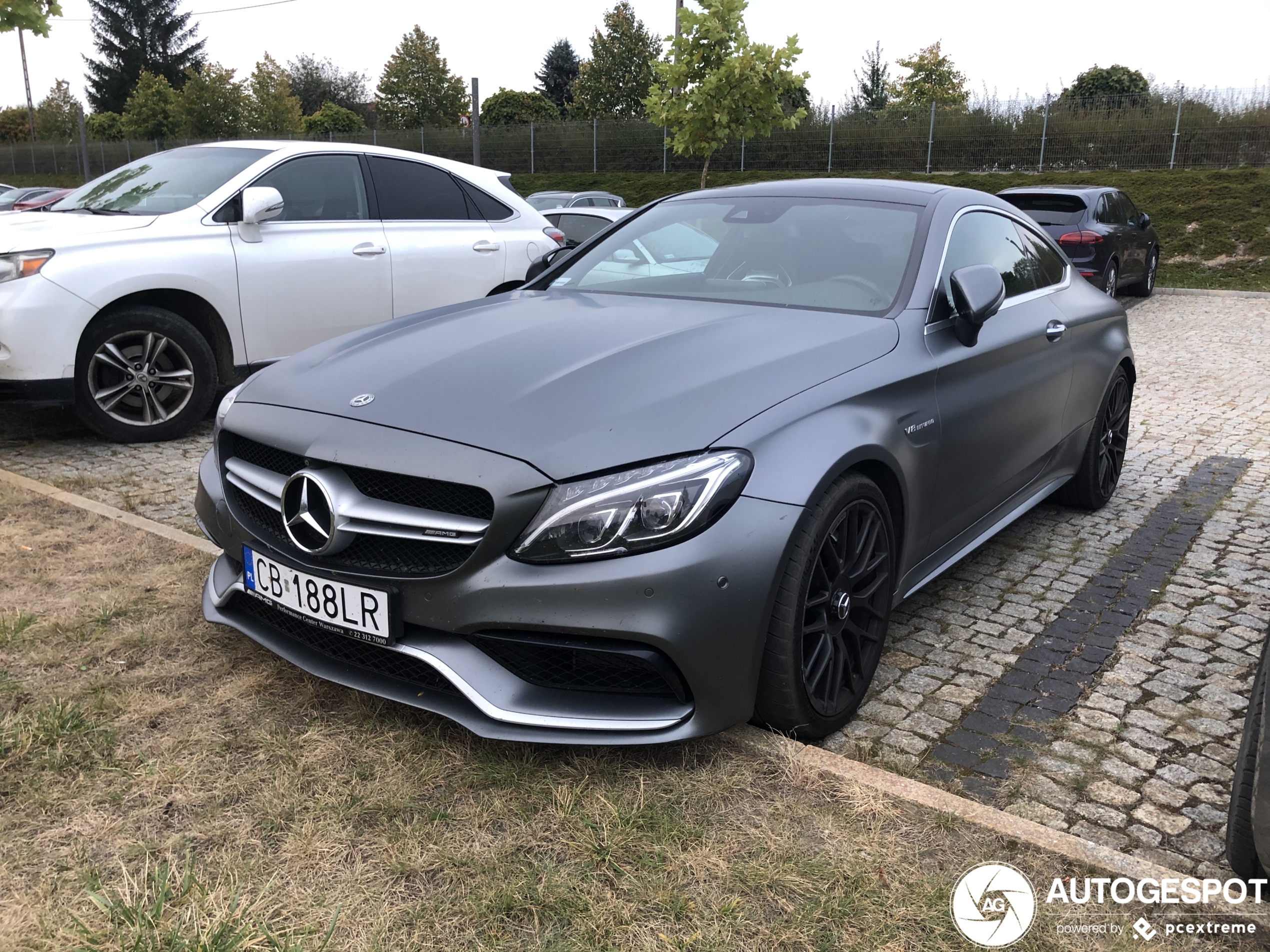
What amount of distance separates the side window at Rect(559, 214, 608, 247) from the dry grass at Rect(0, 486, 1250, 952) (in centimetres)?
1047

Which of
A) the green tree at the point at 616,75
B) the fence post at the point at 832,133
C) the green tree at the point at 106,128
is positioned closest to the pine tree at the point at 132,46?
the green tree at the point at 106,128

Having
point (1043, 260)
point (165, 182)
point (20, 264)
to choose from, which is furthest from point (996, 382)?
point (165, 182)

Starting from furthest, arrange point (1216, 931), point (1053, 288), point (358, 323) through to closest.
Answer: point (358, 323)
point (1053, 288)
point (1216, 931)

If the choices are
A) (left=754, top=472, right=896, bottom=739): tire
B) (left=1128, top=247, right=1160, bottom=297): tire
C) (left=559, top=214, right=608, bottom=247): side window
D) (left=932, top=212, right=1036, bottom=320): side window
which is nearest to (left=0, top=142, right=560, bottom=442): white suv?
(left=932, top=212, right=1036, bottom=320): side window

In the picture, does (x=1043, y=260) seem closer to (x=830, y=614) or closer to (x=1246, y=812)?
(x=830, y=614)

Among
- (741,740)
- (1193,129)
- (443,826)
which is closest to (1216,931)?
(741,740)

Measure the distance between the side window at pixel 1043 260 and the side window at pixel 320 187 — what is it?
413cm

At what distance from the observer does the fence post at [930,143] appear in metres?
28.4

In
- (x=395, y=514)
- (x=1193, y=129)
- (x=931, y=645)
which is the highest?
(x=1193, y=129)

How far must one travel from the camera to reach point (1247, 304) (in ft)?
48.7

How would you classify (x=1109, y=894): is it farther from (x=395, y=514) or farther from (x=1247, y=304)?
(x=1247, y=304)

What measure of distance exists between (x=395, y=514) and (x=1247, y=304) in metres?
15.8

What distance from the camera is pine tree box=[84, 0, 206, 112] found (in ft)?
206

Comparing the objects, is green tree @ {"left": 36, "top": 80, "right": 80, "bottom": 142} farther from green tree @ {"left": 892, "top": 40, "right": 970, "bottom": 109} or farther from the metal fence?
green tree @ {"left": 892, "top": 40, "right": 970, "bottom": 109}
